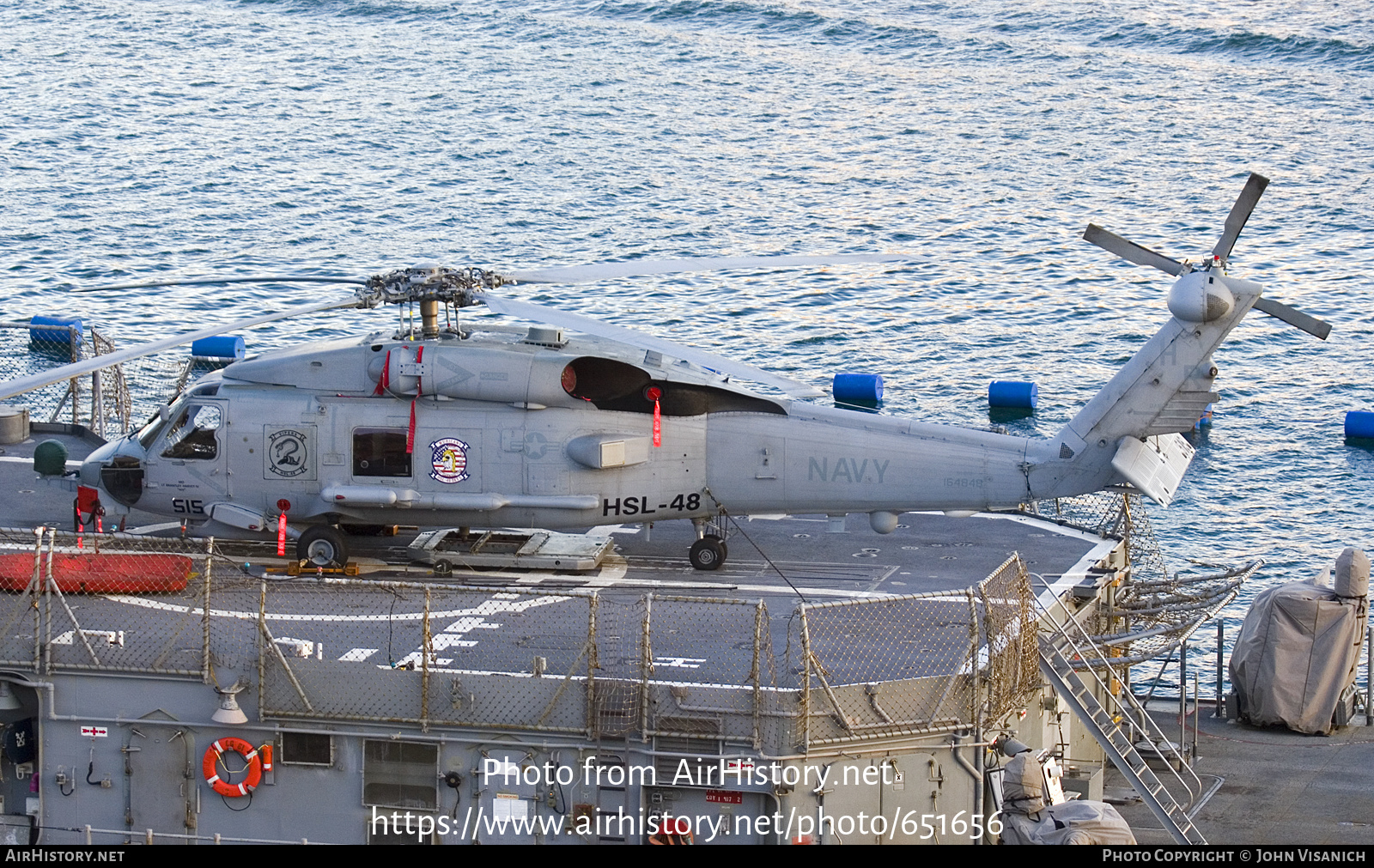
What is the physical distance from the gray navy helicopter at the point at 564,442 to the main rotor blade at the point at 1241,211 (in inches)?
39.6

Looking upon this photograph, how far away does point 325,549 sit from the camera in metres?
27.0

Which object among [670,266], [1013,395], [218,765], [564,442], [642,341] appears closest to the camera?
[218,765]

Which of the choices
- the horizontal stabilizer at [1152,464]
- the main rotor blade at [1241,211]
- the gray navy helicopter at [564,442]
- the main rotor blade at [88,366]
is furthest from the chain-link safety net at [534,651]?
the main rotor blade at [1241,211]

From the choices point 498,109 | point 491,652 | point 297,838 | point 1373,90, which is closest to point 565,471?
point 491,652

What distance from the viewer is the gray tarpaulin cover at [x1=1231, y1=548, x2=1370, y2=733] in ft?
95.7

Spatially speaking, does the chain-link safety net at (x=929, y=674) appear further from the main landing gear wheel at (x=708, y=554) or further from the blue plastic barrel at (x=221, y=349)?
the blue plastic barrel at (x=221, y=349)

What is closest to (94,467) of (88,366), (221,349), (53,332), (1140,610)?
(88,366)

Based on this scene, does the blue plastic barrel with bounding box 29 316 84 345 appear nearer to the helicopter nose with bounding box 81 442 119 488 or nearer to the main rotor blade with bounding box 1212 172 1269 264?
the helicopter nose with bounding box 81 442 119 488

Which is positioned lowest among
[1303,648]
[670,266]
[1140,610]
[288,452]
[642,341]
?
[1303,648]

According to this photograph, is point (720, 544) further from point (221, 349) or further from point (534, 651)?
point (221, 349)

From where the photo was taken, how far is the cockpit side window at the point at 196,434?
2745 centimetres

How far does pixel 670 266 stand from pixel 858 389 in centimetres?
2584

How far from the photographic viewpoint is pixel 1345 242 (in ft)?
205
